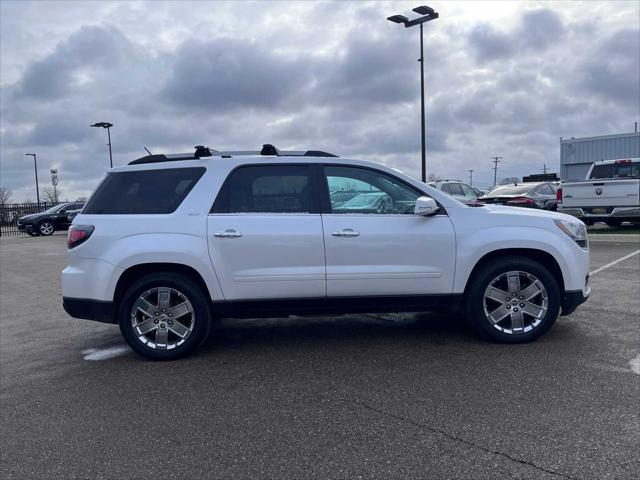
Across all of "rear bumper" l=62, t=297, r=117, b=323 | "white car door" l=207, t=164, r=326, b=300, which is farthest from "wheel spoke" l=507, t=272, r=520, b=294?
"rear bumper" l=62, t=297, r=117, b=323

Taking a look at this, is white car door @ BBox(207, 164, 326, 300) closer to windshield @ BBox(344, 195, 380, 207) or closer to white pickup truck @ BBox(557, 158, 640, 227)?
windshield @ BBox(344, 195, 380, 207)

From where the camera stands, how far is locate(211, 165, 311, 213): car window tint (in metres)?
5.00

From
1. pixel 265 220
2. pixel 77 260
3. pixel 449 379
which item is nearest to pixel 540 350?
pixel 449 379

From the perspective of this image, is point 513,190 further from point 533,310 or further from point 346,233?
point 346,233

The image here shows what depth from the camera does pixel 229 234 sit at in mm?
4852

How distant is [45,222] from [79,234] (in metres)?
25.3

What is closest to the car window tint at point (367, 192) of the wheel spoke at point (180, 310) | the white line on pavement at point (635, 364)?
the wheel spoke at point (180, 310)

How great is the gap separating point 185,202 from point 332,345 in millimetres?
1975

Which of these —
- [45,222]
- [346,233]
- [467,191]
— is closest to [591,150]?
[467,191]

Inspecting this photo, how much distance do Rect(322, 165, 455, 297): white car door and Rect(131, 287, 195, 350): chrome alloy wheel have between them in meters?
1.35

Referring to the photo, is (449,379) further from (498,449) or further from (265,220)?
(265,220)

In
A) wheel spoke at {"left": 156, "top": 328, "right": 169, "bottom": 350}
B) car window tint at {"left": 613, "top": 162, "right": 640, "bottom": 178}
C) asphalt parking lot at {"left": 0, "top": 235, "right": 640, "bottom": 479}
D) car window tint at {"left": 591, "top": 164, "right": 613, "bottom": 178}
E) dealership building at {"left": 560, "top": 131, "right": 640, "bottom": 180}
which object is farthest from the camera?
dealership building at {"left": 560, "top": 131, "right": 640, "bottom": 180}

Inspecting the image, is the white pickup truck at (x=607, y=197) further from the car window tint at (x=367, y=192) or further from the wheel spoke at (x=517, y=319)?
the car window tint at (x=367, y=192)

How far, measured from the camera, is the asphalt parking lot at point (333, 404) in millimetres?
3051
